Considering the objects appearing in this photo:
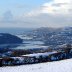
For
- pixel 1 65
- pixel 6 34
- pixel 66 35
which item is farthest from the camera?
pixel 66 35

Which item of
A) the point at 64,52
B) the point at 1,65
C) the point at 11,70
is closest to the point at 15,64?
the point at 1,65

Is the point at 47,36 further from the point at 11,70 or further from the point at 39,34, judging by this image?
the point at 11,70

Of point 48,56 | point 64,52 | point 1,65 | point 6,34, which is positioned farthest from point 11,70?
point 6,34

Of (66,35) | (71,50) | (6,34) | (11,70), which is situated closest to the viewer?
(11,70)

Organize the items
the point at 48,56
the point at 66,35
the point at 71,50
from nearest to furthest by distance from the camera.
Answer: the point at 48,56 → the point at 71,50 → the point at 66,35

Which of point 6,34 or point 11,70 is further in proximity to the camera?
point 6,34

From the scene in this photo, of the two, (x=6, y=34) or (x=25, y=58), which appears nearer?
(x=25, y=58)

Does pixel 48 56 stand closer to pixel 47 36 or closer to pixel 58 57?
pixel 58 57

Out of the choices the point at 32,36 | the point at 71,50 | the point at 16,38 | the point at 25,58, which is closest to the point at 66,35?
the point at 32,36

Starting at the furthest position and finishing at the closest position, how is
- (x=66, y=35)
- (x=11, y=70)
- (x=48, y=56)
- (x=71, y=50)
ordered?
(x=66, y=35)
(x=71, y=50)
(x=48, y=56)
(x=11, y=70)
